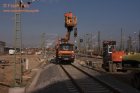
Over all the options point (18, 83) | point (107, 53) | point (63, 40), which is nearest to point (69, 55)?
point (63, 40)

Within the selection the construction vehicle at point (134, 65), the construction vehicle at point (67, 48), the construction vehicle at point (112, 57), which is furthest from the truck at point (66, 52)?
the construction vehicle at point (134, 65)

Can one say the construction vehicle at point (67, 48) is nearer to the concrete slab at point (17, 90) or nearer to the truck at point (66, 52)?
the truck at point (66, 52)

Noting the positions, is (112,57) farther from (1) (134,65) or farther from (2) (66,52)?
(2) (66,52)

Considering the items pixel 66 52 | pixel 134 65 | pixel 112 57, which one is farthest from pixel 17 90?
pixel 66 52

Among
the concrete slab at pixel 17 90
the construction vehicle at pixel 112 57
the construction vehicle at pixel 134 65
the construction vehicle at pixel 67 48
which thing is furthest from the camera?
the construction vehicle at pixel 67 48

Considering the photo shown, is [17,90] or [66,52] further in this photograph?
[66,52]

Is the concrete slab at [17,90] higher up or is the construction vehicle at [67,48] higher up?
the construction vehicle at [67,48]

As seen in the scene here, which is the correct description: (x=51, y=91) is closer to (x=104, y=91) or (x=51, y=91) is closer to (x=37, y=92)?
(x=37, y=92)

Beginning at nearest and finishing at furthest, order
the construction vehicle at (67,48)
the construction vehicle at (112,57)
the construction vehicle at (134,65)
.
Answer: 1. the construction vehicle at (134,65)
2. the construction vehicle at (112,57)
3. the construction vehicle at (67,48)

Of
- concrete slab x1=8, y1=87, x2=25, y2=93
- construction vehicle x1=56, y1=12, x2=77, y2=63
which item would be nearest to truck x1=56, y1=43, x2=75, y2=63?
construction vehicle x1=56, y1=12, x2=77, y2=63

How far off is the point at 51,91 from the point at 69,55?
3324cm

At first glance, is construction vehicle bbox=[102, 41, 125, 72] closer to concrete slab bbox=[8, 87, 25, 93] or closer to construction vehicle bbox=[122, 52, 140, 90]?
construction vehicle bbox=[122, 52, 140, 90]

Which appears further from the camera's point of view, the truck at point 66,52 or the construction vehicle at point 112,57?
the truck at point 66,52

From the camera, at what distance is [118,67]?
119 feet
